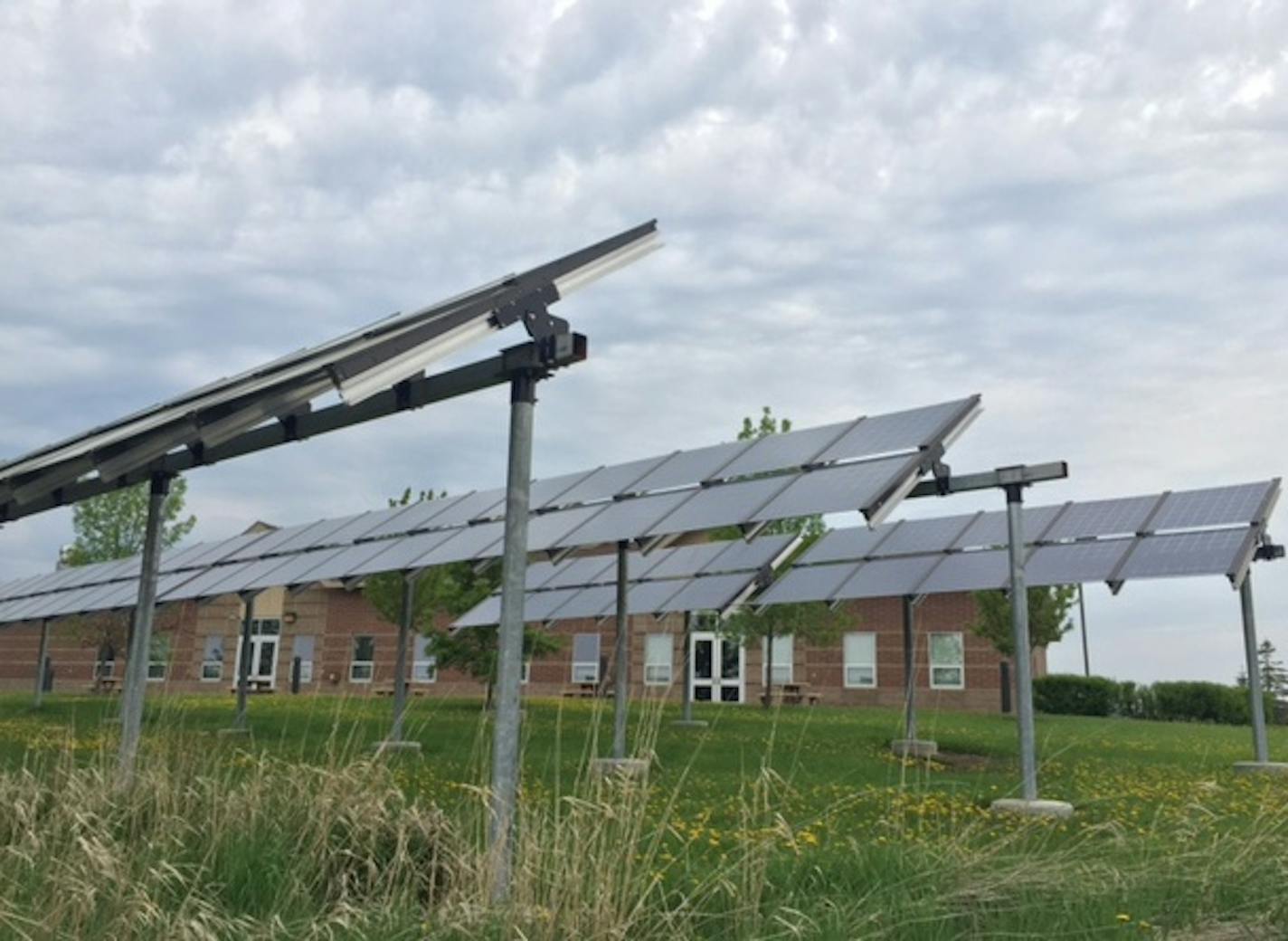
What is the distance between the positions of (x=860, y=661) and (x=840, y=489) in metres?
31.3

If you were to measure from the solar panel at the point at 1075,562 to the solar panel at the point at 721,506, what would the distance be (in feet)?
15.4

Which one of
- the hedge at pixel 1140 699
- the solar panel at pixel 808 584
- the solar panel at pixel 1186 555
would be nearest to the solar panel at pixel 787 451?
the solar panel at pixel 808 584

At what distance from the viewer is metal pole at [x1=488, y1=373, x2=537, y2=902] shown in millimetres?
5273

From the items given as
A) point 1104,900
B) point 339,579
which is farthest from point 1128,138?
point 339,579

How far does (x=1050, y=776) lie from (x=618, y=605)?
601 centimetres

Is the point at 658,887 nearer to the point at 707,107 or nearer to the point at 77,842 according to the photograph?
the point at 77,842

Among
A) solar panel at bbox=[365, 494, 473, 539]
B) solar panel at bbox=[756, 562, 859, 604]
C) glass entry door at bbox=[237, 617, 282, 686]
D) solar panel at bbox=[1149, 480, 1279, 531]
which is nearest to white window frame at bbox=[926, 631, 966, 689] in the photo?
solar panel at bbox=[756, 562, 859, 604]

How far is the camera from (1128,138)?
378 inches

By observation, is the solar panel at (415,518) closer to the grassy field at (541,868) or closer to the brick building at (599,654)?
the grassy field at (541,868)

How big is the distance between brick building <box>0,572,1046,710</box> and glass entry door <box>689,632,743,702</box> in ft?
0.16

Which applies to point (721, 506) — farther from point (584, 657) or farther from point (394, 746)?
point (584, 657)

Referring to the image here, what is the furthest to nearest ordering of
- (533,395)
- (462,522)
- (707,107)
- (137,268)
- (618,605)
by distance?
(462,522) < (618,605) < (137,268) < (707,107) < (533,395)

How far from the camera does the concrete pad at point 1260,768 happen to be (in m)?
14.8

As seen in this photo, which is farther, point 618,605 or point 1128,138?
point 618,605
